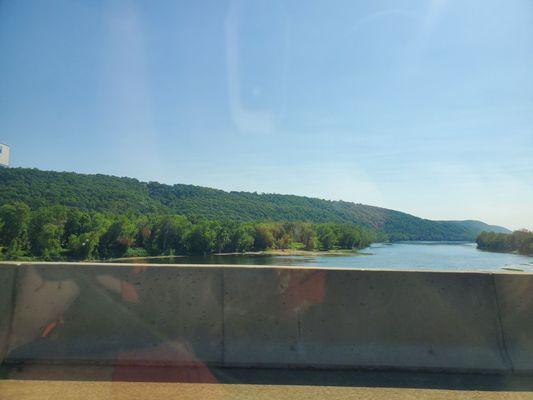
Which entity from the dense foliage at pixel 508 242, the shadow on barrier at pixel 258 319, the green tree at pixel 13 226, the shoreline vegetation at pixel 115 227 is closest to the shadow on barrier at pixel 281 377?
the shadow on barrier at pixel 258 319

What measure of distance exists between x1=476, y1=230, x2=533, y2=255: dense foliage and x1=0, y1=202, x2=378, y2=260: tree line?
38622 millimetres

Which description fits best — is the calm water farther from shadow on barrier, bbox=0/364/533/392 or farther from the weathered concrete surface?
shadow on barrier, bbox=0/364/533/392

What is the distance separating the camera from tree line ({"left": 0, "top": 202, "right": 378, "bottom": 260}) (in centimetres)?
8000

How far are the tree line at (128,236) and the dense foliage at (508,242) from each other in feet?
127

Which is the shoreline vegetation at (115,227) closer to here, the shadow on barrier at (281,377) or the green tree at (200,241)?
the green tree at (200,241)

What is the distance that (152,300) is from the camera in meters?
4.85

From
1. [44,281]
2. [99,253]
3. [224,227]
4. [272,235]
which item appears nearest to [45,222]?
[99,253]

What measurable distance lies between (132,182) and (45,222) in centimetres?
9620

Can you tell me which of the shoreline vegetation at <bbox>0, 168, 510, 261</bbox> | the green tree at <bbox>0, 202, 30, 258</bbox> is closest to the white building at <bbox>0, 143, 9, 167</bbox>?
the shoreline vegetation at <bbox>0, 168, 510, 261</bbox>

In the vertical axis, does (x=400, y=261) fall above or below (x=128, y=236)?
below

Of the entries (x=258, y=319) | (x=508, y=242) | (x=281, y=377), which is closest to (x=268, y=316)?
(x=258, y=319)

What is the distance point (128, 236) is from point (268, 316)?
9717cm

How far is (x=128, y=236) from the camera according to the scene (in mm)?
96562

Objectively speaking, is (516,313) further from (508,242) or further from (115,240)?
(508,242)
